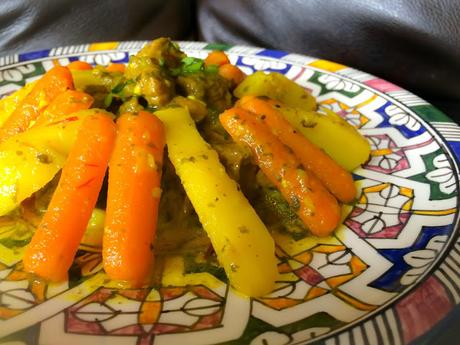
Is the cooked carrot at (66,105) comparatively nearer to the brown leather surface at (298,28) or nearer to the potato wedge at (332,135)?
the potato wedge at (332,135)

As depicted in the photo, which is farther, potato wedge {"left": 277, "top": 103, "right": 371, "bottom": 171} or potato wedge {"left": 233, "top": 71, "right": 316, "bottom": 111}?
potato wedge {"left": 233, "top": 71, "right": 316, "bottom": 111}

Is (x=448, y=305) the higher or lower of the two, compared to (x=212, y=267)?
higher

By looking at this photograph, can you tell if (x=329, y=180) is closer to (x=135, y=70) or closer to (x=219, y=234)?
(x=219, y=234)

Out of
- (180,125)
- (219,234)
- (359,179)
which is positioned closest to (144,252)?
(219,234)

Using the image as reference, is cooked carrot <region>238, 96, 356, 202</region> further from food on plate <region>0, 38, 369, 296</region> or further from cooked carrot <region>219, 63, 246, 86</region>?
cooked carrot <region>219, 63, 246, 86</region>

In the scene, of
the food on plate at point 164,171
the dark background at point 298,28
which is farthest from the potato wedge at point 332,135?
the dark background at point 298,28

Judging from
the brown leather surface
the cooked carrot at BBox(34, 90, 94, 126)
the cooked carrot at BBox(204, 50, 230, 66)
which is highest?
the cooked carrot at BBox(34, 90, 94, 126)

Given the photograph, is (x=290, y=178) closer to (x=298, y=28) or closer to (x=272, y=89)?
(x=272, y=89)

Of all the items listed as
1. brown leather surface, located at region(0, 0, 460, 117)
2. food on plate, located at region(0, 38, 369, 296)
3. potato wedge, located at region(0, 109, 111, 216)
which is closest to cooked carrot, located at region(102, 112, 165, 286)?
food on plate, located at region(0, 38, 369, 296)
